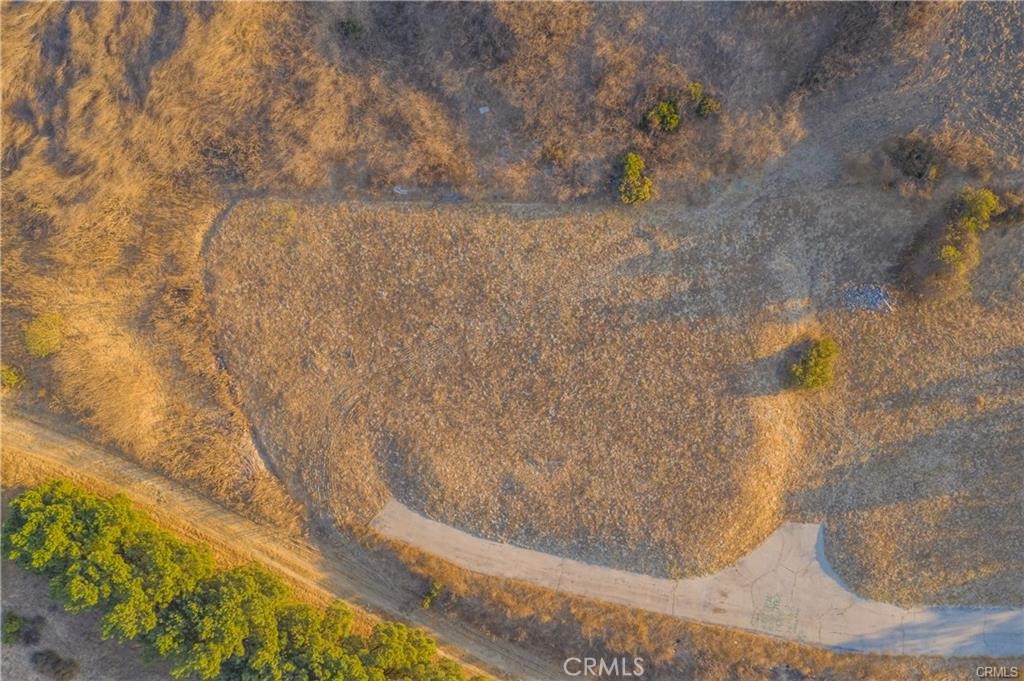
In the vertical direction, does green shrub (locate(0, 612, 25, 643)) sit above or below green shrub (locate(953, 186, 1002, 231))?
below

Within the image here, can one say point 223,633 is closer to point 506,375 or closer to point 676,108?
point 506,375

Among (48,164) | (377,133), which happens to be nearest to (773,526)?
(377,133)

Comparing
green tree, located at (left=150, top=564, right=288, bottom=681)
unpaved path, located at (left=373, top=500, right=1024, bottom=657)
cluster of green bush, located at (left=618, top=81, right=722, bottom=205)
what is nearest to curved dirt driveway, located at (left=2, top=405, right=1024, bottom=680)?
unpaved path, located at (left=373, top=500, right=1024, bottom=657)

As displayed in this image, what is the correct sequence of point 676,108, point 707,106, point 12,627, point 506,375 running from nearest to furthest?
point 707,106
point 676,108
point 506,375
point 12,627

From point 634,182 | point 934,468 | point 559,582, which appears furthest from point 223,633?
point 934,468

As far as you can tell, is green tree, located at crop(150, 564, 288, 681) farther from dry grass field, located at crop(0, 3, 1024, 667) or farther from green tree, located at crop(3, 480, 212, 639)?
dry grass field, located at crop(0, 3, 1024, 667)

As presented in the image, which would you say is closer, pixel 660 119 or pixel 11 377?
pixel 660 119

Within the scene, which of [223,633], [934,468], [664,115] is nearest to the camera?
[223,633]
